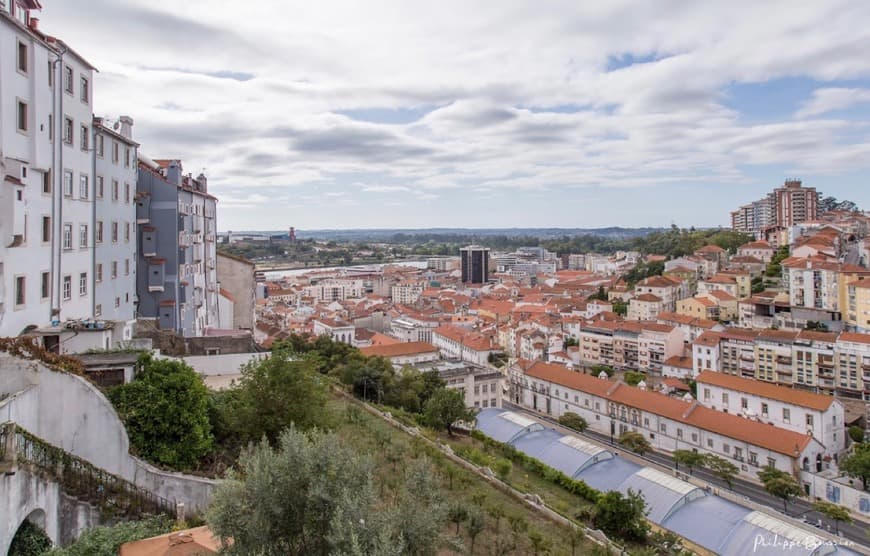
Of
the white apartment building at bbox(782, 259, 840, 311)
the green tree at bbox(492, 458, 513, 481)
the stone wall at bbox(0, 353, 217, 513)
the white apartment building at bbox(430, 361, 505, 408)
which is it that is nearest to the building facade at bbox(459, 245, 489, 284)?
the white apartment building at bbox(782, 259, 840, 311)

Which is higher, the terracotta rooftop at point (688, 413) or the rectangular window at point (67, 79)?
the rectangular window at point (67, 79)

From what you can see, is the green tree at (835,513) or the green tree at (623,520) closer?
the green tree at (623,520)

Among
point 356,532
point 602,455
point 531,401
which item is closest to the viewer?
point 356,532

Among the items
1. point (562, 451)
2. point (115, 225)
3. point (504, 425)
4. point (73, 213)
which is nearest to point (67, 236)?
point (73, 213)

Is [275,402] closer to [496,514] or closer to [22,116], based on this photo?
[496,514]

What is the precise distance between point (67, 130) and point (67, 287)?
11.4ft

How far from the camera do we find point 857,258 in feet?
184

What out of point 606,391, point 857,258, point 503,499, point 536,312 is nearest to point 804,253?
point 857,258

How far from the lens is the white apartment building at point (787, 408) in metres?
30.9

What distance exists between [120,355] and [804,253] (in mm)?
64036

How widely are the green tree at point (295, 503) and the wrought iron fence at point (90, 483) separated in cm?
341

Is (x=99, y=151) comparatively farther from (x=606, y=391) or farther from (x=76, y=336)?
(x=606, y=391)

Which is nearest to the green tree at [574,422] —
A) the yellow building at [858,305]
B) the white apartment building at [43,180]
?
the yellow building at [858,305]

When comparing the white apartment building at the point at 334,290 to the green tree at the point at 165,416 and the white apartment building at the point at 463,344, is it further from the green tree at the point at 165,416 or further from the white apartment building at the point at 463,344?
the green tree at the point at 165,416
